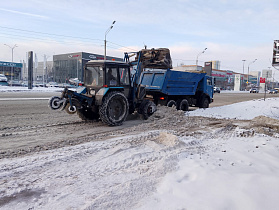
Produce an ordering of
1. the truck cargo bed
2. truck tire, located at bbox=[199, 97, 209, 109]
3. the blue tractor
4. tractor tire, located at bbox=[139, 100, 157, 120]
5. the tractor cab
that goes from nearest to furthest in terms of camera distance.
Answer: the blue tractor, the tractor cab, tractor tire, located at bbox=[139, 100, 157, 120], the truck cargo bed, truck tire, located at bbox=[199, 97, 209, 109]

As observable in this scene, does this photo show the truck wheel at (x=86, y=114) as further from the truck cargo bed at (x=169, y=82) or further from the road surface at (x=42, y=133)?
the truck cargo bed at (x=169, y=82)

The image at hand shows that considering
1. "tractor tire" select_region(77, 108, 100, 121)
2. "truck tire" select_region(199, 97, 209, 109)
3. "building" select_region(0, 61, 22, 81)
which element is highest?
"building" select_region(0, 61, 22, 81)

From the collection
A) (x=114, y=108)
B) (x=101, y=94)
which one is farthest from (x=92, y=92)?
(x=114, y=108)

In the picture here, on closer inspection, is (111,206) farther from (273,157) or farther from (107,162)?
(273,157)

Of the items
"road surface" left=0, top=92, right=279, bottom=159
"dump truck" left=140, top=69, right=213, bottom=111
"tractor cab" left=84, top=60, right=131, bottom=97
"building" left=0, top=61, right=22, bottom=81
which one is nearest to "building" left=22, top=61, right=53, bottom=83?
"building" left=0, top=61, right=22, bottom=81

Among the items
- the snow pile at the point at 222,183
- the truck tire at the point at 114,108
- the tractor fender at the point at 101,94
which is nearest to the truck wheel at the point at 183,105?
the truck tire at the point at 114,108

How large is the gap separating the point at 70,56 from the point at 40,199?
7173cm

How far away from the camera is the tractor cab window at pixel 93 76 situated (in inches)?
328

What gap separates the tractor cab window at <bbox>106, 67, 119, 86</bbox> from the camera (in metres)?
8.31

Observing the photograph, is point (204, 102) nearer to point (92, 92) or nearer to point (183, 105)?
point (183, 105)

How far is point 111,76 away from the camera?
843 cm

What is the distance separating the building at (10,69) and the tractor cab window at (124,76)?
67693 mm

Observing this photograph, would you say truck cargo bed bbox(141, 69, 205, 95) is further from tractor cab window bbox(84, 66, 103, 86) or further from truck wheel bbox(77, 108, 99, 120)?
tractor cab window bbox(84, 66, 103, 86)

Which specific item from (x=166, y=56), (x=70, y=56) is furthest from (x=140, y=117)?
(x=70, y=56)
